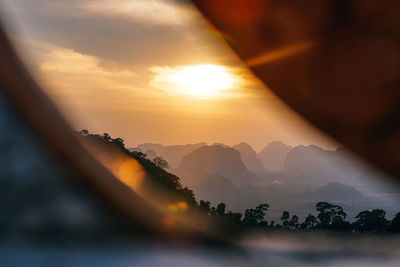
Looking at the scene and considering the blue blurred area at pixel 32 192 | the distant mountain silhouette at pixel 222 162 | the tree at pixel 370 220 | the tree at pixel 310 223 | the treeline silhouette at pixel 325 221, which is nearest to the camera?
the blue blurred area at pixel 32 192

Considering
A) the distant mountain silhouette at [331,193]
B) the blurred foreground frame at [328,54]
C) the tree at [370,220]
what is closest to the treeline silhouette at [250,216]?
the tree at [370,220]

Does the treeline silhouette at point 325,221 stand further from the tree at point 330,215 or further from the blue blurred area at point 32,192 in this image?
the blue blurred area at point 32,192

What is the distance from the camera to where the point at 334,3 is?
1162 mm

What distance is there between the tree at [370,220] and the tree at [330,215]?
2.7 inches

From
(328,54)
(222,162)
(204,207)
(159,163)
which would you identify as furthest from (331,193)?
(328,54)

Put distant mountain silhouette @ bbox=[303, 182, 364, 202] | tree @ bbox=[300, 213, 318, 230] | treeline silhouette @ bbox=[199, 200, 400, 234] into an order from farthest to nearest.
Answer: distant mountain silhouette @ bbox=[303, 182, 364, 202]
tree @ bbox=[300, 213, 318, 230]
treeline silhouette @ bbox=[199, 200, 400, 234]

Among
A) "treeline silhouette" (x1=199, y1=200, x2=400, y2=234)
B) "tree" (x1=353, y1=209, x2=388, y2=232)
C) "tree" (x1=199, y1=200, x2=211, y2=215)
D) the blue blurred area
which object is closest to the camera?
the blue blurred area

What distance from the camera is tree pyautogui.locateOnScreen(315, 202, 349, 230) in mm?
2107

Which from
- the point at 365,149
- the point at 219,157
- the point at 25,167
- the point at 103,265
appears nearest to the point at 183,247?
the point at 103,265

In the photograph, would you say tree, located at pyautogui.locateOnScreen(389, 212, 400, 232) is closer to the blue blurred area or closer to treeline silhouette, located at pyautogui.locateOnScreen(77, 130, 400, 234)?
treeline silhouette, located at pyautogui.locateOnScreen(77, 130, 400, 234)

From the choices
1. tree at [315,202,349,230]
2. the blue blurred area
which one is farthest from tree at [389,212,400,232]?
the blue blurred area

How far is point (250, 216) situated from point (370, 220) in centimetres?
62

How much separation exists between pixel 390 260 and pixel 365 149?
33 centimetres

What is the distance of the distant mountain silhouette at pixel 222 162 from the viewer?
11704 centimetres
